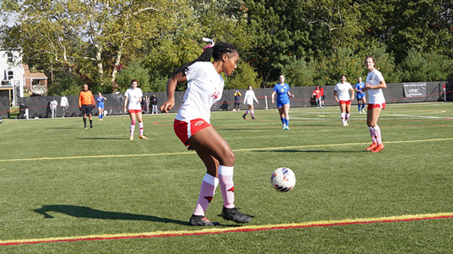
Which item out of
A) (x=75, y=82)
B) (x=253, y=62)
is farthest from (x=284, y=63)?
(x=75, y=82)

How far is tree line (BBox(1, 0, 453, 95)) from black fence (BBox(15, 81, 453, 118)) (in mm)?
2401

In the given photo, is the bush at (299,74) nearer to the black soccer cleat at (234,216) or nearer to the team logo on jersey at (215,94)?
the team logo on jersey at (215,94)

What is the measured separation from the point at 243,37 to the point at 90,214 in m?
48.7

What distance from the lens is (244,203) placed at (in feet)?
19.0

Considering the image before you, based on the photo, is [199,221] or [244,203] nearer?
[199,221]

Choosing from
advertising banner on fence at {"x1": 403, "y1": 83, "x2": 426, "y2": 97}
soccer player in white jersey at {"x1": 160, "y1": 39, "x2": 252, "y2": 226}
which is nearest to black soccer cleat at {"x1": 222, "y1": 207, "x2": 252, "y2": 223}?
soccer player in white jersey at {"x1": 160, "y1": 39, "x2": 252, "y2": 226}

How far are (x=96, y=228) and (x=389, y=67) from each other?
52310 mm

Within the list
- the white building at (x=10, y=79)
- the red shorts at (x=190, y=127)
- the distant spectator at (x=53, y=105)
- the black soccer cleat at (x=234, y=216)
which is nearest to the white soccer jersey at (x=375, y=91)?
the black soccer cleat at (x=234, y=216)

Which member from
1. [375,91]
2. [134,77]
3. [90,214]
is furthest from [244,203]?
[134,77]

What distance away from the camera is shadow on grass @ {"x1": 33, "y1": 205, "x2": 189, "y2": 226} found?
5.15 metres

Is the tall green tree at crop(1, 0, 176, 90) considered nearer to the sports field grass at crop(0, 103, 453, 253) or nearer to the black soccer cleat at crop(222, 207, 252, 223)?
the sports field grass at crop(0, 103, 453, 253)

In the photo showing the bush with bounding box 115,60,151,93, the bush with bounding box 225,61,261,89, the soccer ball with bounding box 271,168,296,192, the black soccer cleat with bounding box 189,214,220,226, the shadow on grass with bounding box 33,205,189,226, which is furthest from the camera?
the bush with bounding box 225,61,261,89

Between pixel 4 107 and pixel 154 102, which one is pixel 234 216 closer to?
pixel 154 102

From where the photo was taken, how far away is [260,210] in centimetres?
541
